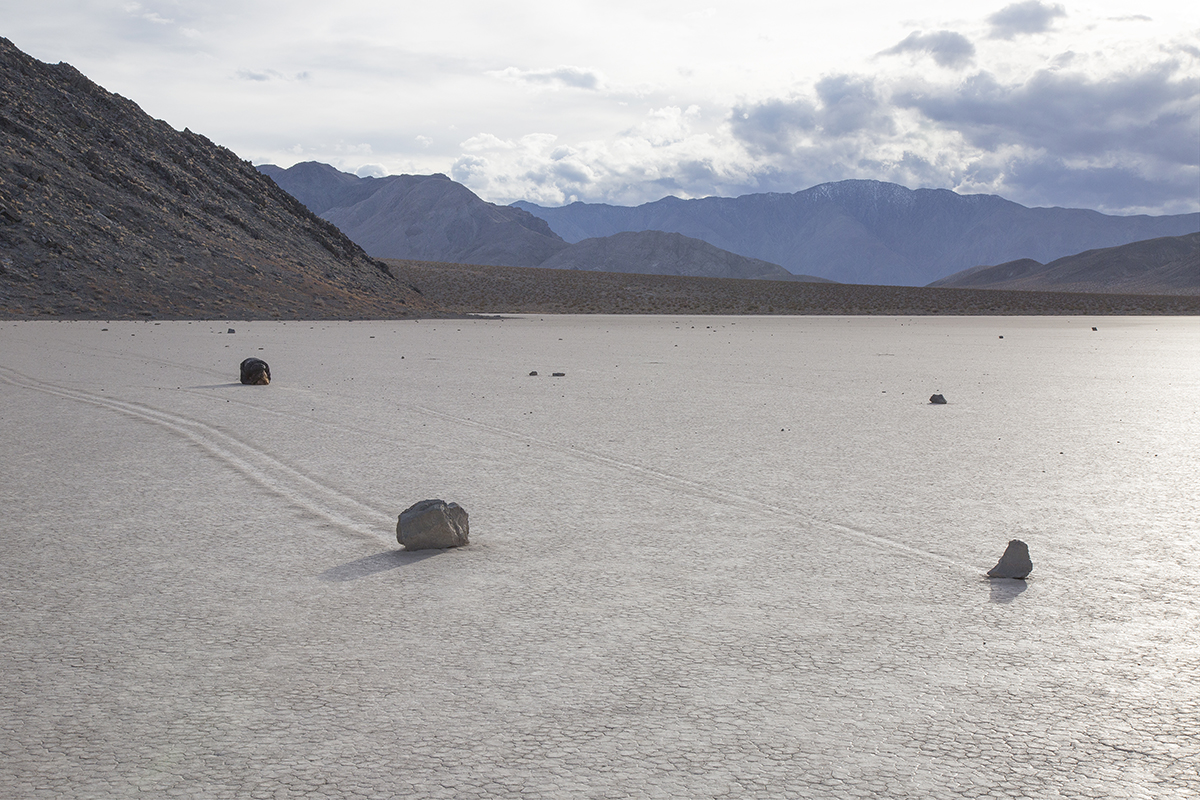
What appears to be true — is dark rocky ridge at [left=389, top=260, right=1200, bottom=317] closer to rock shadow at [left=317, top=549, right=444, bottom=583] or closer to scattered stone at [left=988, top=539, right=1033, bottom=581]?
rock shadow at [left=317, top=549, right=444, bottom=583]

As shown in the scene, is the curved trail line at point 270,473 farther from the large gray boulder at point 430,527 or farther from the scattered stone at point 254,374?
the scattered stone at point 254,374

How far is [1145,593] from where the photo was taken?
15.0ft

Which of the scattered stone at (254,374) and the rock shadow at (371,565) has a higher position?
the scattered stone at (254,374)

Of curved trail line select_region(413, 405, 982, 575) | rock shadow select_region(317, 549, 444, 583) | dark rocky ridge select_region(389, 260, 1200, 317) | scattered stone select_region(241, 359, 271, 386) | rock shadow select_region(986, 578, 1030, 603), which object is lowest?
rock shadow select_region(317, 549, 444, 583)

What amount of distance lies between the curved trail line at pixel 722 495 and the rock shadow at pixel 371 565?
7.06 feet

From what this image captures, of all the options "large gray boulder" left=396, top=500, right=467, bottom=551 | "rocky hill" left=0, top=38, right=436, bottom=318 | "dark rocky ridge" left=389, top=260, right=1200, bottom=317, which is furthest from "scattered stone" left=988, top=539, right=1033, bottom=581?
"dark rocky ridge" left=389, top=260, right=1200, bottom=317

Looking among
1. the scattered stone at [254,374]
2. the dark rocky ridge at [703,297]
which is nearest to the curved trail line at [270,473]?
the scattered stone at [254,374]

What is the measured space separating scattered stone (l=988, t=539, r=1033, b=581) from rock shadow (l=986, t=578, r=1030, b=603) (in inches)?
1.1

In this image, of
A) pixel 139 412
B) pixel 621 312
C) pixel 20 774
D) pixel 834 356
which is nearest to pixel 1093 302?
pixel 621 312

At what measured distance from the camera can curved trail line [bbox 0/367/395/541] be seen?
605 cm

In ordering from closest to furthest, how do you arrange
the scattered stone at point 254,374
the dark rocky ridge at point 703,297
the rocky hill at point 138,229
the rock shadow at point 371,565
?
1. the rock shadow at point 371,565
2. the scattered stone at point 254,374
3. the rocky hill at point 138,229
4. the dark rocky ridge at point 703,297

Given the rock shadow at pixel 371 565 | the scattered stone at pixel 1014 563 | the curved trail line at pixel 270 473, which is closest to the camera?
the scattered stone at pixel 1014 563

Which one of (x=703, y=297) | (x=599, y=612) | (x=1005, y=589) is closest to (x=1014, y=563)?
(x=1005, y=589)

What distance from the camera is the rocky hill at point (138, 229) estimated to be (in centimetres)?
4388
